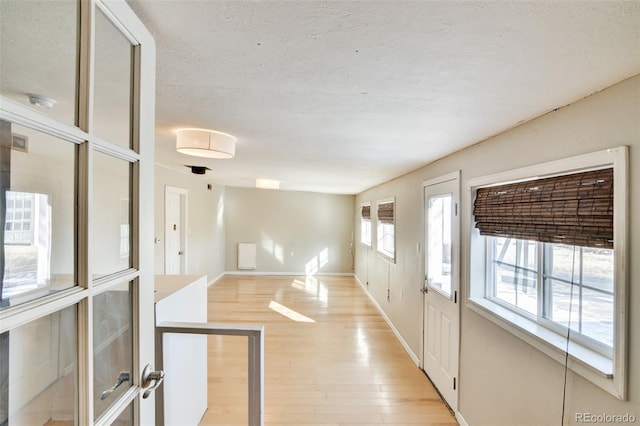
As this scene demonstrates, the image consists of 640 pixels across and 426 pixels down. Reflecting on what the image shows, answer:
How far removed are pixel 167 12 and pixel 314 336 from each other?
144 inches

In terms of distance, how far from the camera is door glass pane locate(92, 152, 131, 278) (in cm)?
63

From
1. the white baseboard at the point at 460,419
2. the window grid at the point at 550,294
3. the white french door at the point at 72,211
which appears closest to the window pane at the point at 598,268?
the window grid at the point at 550,294

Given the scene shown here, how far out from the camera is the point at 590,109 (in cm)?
117

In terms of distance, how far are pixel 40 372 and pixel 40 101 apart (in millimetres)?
546

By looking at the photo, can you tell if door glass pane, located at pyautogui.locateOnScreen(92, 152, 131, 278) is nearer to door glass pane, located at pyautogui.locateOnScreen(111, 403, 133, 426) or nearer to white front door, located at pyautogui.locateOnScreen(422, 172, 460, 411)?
door glass pane, located at pyautogui.locateOnScreen(111, 403, 133, 426)

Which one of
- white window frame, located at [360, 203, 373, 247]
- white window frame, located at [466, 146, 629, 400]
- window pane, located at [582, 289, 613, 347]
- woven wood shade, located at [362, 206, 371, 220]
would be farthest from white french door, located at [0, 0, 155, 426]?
white window frame, located at [360, 203, 373, 247]

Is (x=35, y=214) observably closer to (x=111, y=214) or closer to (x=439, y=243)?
(x=111, y=214)

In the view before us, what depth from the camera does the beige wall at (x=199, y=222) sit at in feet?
13.2

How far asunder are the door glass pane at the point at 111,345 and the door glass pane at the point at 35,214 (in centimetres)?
14

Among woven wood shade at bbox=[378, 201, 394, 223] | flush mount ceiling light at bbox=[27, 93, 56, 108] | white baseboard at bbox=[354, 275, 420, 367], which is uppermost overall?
flush mount ceiling light at bbox=[27, 93, 56, 108]

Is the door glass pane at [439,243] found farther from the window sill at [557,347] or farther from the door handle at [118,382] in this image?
the door handle at [118,382]

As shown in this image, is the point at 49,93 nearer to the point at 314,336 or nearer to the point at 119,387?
the point at 119,387

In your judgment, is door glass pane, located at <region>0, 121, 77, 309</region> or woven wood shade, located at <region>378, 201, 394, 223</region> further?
woven wood shade, located at <region>378, 201, 394, 223</region>

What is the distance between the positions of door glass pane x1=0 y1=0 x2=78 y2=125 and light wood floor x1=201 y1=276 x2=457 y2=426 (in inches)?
98.1
